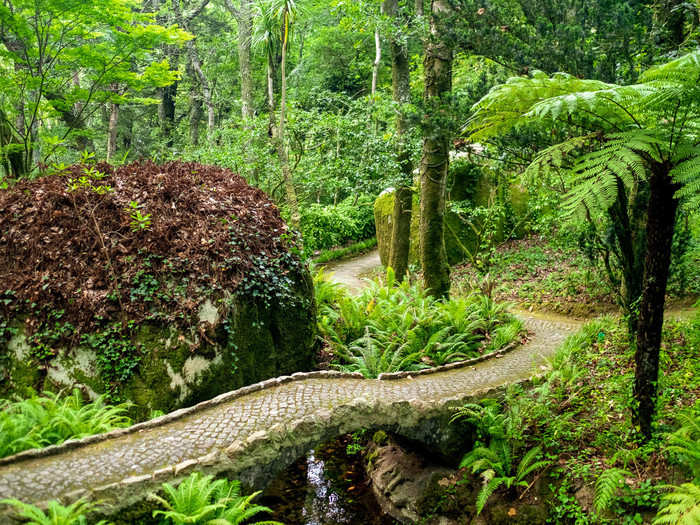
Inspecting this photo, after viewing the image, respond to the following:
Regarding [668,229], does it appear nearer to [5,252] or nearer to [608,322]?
[608,322]

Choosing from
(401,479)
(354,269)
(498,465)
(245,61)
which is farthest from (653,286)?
(245,61)

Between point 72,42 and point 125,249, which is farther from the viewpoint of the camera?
point 72,42

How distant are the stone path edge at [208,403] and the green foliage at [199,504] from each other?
101 cm

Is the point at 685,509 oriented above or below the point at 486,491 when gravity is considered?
above

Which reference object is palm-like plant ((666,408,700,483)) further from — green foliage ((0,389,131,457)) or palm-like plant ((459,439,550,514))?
green foliage ((0,389,131,457))

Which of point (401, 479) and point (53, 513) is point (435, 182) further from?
point (53, 513)

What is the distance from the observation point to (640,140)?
331 cm

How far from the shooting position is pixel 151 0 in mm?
22438

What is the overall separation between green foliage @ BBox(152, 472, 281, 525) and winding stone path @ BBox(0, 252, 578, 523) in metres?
0.19

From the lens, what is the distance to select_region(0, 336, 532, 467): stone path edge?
4.03 metres

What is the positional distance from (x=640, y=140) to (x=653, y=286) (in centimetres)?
151

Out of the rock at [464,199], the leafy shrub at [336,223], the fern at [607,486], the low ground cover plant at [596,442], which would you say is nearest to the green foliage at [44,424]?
the low ground cover plant at [596,442]

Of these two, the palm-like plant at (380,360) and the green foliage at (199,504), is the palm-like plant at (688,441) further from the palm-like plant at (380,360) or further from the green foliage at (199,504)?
the green foliage at (199,504)

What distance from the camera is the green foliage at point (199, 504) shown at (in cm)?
359
